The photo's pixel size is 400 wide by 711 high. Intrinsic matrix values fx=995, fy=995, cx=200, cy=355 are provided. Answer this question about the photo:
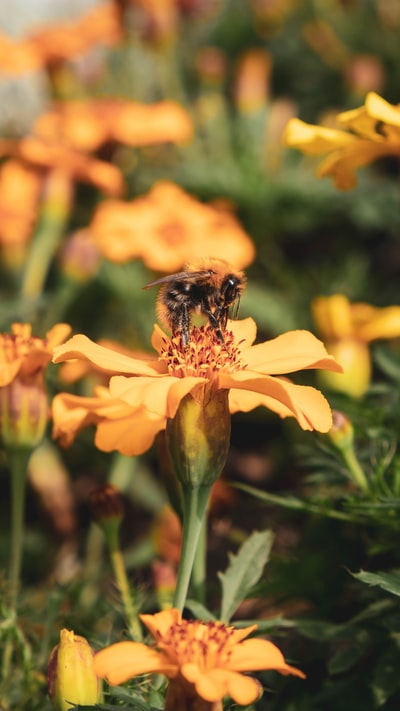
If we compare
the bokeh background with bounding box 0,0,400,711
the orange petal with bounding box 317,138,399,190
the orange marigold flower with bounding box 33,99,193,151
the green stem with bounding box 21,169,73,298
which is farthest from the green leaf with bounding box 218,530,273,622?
the orange marigold flower with bounding box 33,99,193,151

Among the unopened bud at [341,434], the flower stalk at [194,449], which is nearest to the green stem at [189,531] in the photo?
the flower stalk at [194,449]

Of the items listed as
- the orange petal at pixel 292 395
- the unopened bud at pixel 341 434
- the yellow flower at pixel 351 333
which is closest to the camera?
the orange petal at pixel 292 395

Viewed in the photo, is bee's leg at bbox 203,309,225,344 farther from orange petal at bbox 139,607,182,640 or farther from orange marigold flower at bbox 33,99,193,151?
orange marigold flower at bbox 33,99,193,151

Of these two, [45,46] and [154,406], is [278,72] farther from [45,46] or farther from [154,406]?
[154,406]

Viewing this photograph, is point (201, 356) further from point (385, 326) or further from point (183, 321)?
point (385, 326)

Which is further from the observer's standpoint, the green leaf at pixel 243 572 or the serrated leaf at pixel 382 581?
the green leaf at pixel 243 572

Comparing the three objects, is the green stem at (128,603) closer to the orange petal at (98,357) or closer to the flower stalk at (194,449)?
the flower stalk at (194,449)
